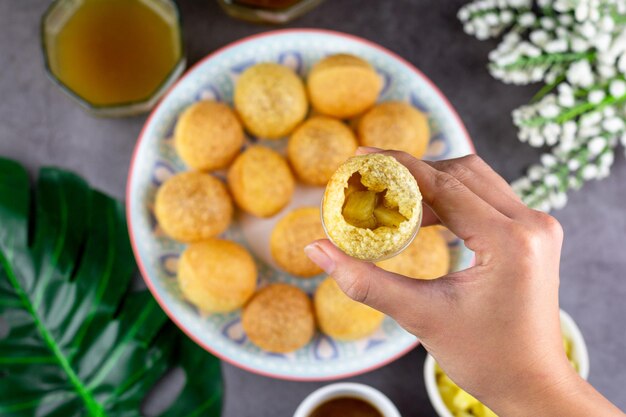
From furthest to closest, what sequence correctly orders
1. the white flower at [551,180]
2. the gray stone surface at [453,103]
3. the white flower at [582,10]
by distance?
the gray stone surface at [453,103], the white flower at [551,180], the white flower at [582,10]

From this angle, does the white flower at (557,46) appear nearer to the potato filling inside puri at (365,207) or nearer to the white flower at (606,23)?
the white flower at (606,23)

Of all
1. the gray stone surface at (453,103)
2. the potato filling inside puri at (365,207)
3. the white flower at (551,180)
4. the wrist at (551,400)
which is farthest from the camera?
the gray stone surface at (453,103)

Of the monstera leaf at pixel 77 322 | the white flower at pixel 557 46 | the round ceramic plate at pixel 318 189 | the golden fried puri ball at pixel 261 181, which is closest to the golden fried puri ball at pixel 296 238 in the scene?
the golden fried puri ball at pixel 261 181

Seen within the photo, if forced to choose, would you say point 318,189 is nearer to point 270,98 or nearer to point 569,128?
point 270,98

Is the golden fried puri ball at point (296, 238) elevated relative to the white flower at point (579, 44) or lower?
lower

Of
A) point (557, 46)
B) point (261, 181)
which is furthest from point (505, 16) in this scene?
point (261, 181)

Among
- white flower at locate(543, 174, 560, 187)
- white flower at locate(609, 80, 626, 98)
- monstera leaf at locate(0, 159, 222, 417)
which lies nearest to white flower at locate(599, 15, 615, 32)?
white flower at locate(609, 80, 626, 98)

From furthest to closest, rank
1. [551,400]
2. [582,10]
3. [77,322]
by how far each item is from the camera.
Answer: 1. [77,322]
2. [582,10]
3. [551,400]
